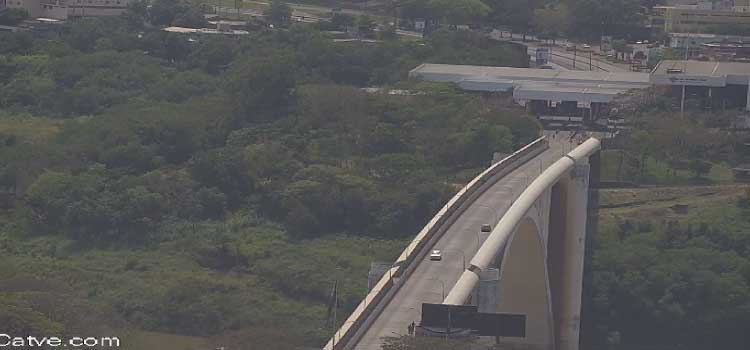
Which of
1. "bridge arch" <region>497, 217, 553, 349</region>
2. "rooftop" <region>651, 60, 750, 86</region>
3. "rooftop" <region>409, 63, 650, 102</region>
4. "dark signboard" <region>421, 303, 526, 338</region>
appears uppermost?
"rooftop" <region>651, 60, 750, 86</region>

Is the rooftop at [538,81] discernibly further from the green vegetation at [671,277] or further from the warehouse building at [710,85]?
the green vegetation at [671,277]

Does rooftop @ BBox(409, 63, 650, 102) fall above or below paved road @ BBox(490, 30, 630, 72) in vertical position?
above

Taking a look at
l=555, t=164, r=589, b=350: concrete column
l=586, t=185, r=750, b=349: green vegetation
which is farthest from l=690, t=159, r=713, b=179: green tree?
l=555, t=164, r=589, b=350: concrete column

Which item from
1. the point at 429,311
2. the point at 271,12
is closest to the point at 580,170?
the point at 429,311

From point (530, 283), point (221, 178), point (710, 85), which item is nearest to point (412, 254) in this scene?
point (530, 283)

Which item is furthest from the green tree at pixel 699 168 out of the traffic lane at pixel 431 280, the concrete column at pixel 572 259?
the traffic lane at pixel 431 280

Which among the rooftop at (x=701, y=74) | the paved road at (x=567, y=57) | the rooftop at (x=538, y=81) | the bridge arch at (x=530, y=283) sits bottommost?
the bridge arch at (x=530, y=283)

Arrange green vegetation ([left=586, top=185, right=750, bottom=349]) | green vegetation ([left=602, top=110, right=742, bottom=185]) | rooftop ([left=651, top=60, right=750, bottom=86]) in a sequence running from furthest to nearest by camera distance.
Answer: rooftop ([left=651, top=60, right=750, bottom=86]) → green vegetation ([left=602, top=110, right=742, bottom=185]) → green vegetation ([left=586, top=185, right=750, bottom=349])

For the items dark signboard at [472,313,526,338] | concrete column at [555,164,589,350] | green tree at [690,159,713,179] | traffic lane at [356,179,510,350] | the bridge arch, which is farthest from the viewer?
green tree at [690,159,713,179]

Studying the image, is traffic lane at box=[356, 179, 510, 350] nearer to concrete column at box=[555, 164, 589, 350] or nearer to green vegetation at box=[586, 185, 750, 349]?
concrete column at box=[555, 164, 589, 350]
